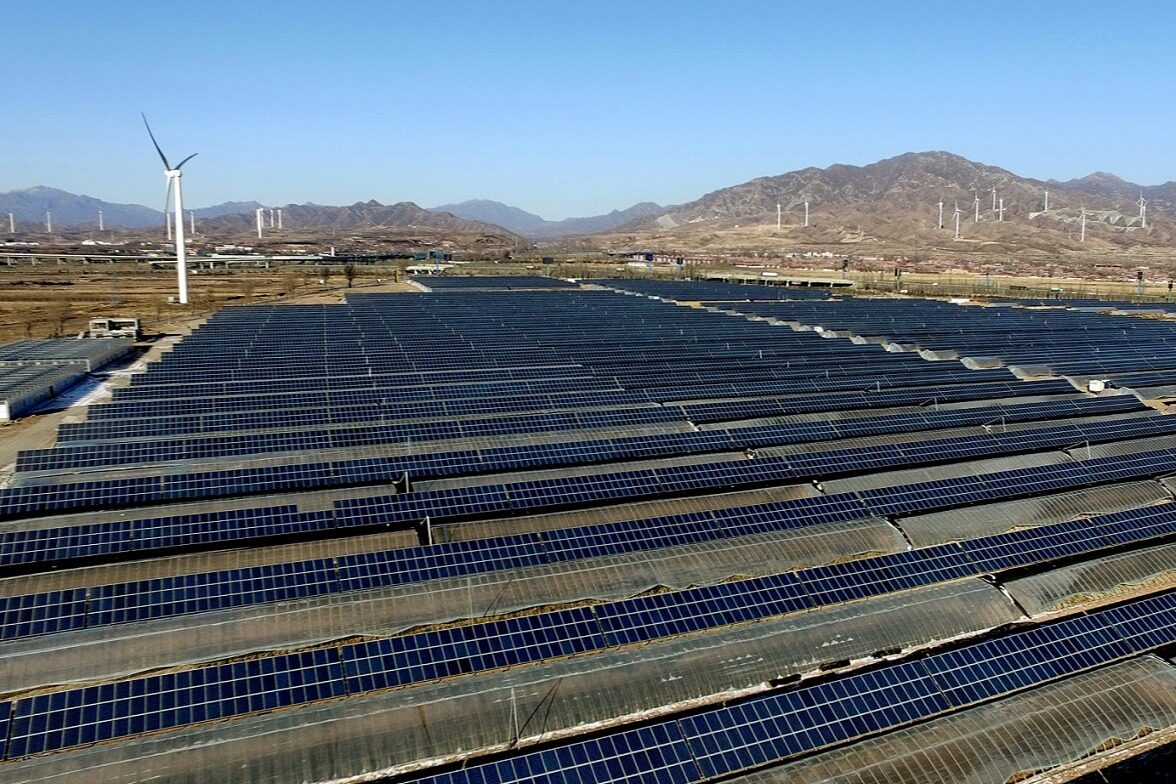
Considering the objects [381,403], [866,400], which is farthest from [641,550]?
[866,400]

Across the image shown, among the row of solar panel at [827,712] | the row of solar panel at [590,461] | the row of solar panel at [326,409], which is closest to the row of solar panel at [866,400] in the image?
the row of solar panel at [326,409]

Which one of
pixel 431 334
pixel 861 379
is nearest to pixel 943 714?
pixel 861 379

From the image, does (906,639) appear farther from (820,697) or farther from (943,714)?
(820,697)

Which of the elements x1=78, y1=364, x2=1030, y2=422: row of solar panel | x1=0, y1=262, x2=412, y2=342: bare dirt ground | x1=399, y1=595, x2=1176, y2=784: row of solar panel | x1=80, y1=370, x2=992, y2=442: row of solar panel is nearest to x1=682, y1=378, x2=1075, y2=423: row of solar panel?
x1=78, y1=364, x2=1030, y2=422: row of solar panel

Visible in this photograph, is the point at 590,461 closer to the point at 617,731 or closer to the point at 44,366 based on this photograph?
the point at 617,731

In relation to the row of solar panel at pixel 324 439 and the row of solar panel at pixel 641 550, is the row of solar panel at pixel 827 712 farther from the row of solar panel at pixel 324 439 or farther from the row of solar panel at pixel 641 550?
the row of solar panel at pixel 324 439

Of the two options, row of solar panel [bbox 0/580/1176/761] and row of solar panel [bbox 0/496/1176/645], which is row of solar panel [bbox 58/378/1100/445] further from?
row of solar panel [bbox 0/580/1176/761]
